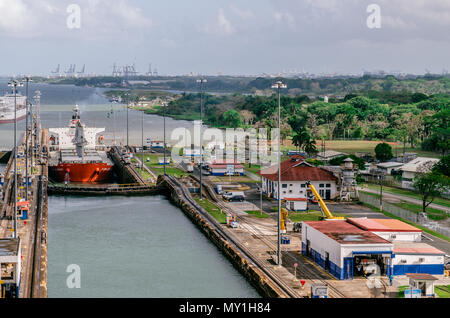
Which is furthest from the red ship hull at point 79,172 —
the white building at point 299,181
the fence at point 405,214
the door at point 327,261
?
the door at point 327,261

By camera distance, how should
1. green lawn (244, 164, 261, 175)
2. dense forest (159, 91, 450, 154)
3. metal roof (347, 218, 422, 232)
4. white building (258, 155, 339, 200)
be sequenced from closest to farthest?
metal roof (347, 218, 422, 232) < white building (258, 155, 339, 200) < green lawn (244, 164, 261, 175) < dense forest (159, 91, 450, 154)

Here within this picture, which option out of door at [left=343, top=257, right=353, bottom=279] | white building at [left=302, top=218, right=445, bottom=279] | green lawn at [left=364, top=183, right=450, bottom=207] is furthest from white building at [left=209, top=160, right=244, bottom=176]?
door at [left=343, top=257, right=353, bottom=279]

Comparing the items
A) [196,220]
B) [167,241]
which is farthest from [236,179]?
[167,241]

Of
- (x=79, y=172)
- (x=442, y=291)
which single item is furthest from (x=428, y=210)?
(x=79, y=172)

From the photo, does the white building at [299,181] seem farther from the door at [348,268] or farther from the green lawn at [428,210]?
the door at [348,268]

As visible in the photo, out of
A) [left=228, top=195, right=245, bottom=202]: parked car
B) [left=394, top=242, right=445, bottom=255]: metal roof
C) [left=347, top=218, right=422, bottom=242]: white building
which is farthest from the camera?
[left=228, top=195, right=245, bottom=202]: parked car

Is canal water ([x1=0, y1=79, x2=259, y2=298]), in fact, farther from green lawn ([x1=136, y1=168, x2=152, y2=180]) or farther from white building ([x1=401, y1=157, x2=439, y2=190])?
white building ([x1=401, y1=157, x2=439, y2=190])
